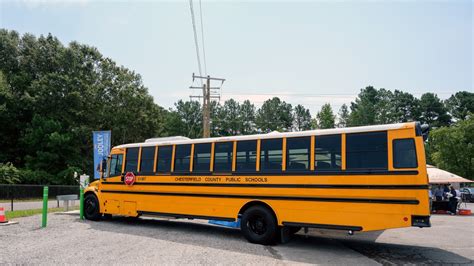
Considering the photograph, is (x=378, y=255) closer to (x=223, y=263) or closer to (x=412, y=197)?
(x=412, y=197)

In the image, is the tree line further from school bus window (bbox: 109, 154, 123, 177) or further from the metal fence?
school bus window (bbox: 109, 154, 123, 177)

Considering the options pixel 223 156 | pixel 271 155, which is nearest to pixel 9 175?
pixel 223 156

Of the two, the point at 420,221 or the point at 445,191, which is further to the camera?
the point at 445,191

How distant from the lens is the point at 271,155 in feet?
34.7

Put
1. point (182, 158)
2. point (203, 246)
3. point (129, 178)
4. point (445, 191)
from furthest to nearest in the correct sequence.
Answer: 1. point (445, 191)
2. point (129, 178)
3. point (182, 158)
4. point (203, 246)

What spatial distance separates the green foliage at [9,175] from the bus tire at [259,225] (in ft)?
94.8

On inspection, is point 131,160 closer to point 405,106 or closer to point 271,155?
point 271,155

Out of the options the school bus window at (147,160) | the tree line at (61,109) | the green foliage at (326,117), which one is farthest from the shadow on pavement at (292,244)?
the green foliage at (326,117)

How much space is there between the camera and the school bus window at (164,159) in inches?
500

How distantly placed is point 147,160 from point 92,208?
324 cm

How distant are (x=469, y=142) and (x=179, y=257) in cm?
5197

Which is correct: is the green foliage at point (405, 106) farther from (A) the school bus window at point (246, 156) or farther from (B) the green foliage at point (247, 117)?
(A) the school bus window at point (246, 156)

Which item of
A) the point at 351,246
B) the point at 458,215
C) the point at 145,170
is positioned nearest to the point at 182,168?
the point at 145,170

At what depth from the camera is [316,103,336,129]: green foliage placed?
66812 mm
